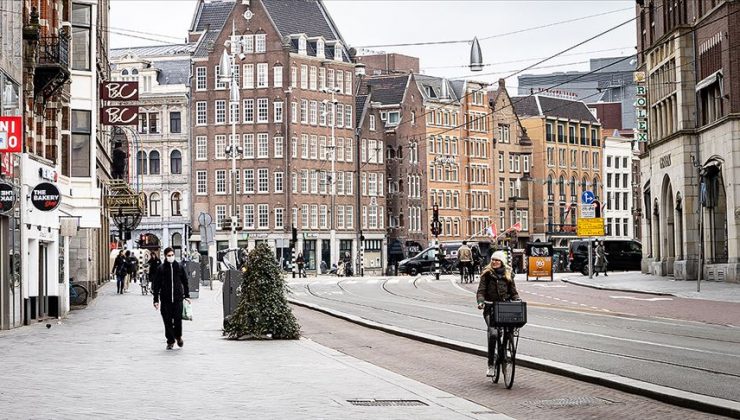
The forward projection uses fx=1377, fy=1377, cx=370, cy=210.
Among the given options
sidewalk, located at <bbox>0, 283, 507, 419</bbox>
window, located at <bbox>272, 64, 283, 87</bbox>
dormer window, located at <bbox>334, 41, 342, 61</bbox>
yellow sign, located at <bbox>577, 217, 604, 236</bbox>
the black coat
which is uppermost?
dormer window, located at <bbox>334, 41, 342, 61</bbox>

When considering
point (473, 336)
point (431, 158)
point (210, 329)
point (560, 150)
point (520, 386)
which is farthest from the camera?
point (560, 150)

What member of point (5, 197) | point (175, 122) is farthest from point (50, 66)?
point (175, 122)

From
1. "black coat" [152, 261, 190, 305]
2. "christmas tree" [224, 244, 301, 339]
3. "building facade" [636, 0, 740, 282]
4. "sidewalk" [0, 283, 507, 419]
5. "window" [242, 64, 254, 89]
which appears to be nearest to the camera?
"sidewalk" [0, 283, 507, 419]

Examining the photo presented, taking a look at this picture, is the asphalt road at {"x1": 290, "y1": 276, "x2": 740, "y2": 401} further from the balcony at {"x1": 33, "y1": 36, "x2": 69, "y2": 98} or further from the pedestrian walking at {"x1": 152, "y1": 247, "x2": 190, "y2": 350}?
the balcony at {"x1": 33, "y1": 36, "x2": 69, "y2": 98}

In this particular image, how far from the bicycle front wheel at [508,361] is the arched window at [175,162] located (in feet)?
352

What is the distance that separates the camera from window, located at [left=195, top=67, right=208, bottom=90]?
4828 inches

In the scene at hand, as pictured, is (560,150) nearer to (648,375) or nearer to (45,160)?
(45,160)

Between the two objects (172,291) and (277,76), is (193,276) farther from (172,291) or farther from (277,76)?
(277,76)

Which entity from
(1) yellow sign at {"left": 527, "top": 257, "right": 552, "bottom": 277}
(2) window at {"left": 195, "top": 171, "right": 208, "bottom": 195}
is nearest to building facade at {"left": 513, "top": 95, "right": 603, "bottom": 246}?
(2) window at {"left": 195, "top": 171, "right": 208, "bottom": 195}

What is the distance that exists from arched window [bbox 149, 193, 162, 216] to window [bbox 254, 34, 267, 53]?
15.7 m

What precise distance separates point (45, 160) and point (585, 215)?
119 ft

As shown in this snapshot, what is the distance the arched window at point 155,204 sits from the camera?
122312 millimetres

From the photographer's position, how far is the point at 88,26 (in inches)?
1809

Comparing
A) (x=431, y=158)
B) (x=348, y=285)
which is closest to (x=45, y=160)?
(x=348, y=285)
